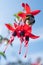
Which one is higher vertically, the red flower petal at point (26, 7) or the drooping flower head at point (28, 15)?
the red flower petal at point (26, 7)

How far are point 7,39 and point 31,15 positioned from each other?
26cm

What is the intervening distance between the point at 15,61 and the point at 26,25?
11.0 inches

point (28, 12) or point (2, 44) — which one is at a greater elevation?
point (28, 12)

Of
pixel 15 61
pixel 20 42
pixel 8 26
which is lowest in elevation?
pixel 15 61

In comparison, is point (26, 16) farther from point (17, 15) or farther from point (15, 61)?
point (15, 61)

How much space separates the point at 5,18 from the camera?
1962 millimetres

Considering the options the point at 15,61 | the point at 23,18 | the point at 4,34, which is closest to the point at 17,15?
the point at 23,18

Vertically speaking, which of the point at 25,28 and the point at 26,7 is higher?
the point at 26,7

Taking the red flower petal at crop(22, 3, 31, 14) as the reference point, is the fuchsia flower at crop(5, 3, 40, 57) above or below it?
below

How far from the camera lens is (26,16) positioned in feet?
6.10

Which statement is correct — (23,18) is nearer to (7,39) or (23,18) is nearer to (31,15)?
(31,15)

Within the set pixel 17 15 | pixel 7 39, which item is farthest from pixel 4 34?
pixel 17 15

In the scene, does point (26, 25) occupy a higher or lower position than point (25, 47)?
higher

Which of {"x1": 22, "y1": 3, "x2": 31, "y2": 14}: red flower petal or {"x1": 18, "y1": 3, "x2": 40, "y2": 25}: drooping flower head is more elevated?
{"x1": 22, "y1": 3, "x2": 31, "y2": 14}: red flower petal
